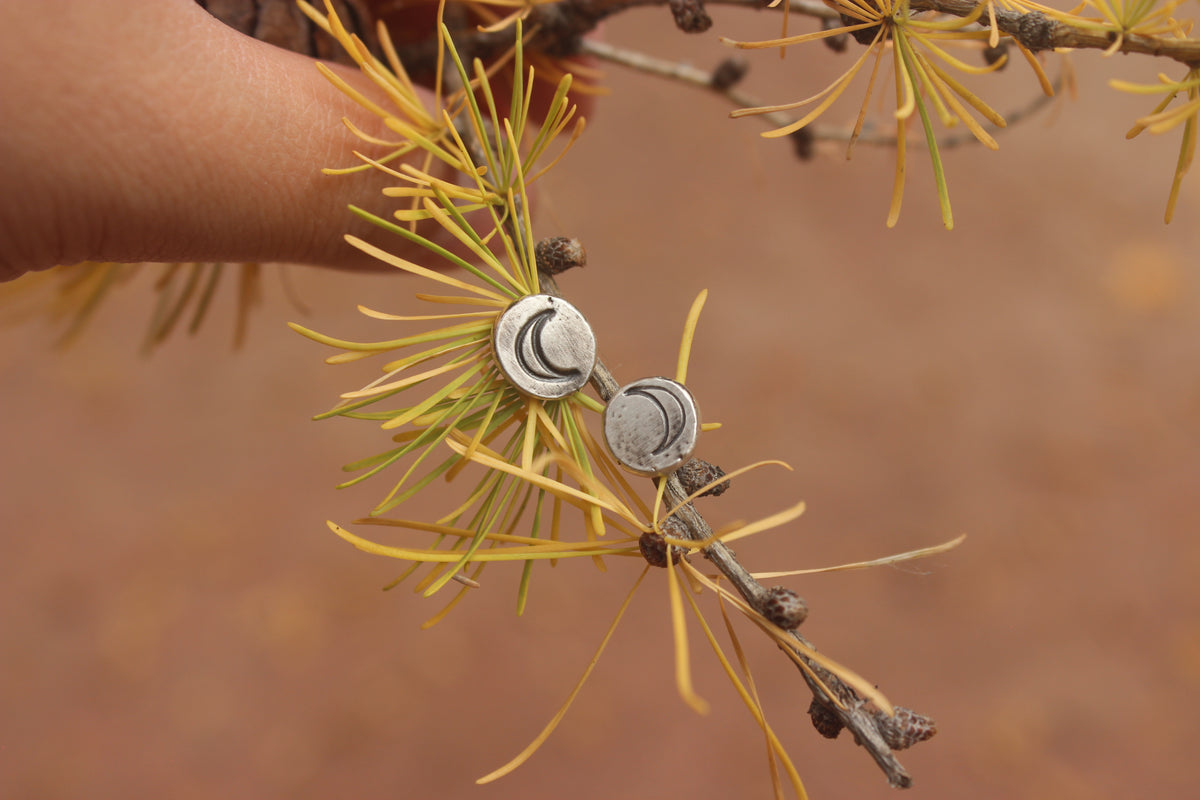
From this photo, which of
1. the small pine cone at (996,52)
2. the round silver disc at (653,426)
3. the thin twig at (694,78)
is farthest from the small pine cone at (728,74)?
the round silver disc at (653,426)

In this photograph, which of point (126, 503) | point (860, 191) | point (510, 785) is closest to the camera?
point (510, 785)

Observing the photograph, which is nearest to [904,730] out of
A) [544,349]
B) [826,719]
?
[826,719]

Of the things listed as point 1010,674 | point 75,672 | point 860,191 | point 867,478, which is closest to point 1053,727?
point 1010,674

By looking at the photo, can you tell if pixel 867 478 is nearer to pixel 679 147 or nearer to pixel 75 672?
pixel 679 147

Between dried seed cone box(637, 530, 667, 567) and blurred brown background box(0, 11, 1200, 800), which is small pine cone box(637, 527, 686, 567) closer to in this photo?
dried seed cone box(637, 530, 667, 567)

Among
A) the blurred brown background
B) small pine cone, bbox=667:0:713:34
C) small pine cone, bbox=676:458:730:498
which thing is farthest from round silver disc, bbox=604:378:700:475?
the blurred brown background

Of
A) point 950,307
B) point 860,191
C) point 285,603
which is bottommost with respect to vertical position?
point 285,603
